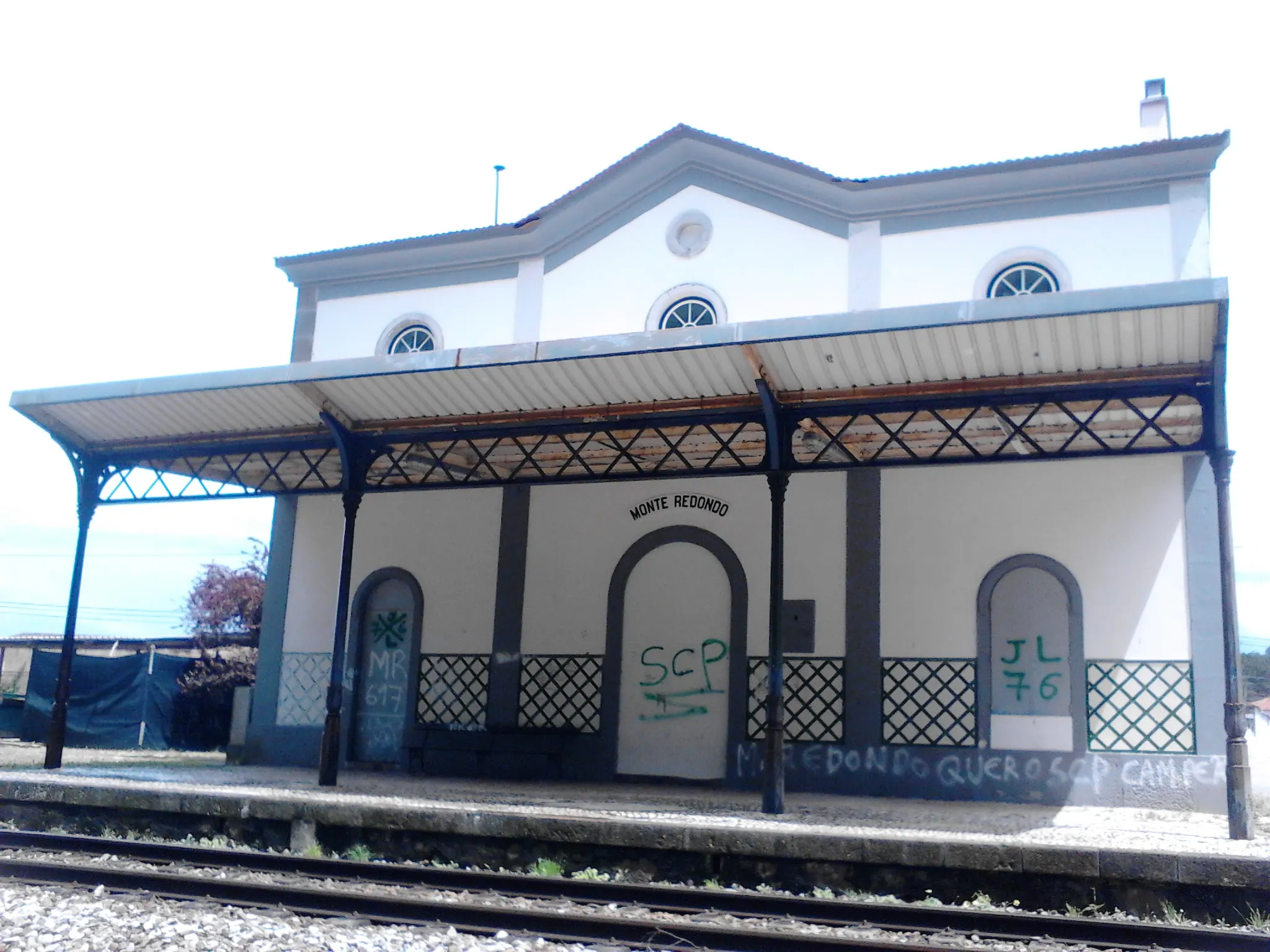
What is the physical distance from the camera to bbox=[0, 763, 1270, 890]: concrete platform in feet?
25.9

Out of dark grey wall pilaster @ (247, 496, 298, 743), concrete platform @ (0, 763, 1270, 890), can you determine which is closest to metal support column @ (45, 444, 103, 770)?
concrete platform @ (0, 763, 1270, 890)

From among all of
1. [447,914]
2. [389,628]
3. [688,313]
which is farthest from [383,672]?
[447,914]

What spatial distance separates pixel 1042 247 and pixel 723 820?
797cm

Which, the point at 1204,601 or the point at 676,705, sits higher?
the point at 1204,601

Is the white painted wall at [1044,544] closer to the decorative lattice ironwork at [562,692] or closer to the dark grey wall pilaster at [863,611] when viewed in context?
the dark grey wall pilaster at [863,611]

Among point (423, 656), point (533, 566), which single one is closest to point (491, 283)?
point (533, 566)

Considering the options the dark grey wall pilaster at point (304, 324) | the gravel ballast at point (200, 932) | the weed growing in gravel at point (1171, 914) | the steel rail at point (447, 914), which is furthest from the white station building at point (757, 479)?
the gravel ballast at point (200, 932)

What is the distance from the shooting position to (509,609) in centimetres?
1555

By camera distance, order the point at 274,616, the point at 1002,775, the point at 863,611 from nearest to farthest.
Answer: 1. the point at 1002,775
2. the point at 863,611
3. the point at 274,616

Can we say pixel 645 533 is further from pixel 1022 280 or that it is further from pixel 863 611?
pixel 1022 280

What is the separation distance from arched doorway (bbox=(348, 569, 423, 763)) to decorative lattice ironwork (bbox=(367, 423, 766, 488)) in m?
1.57

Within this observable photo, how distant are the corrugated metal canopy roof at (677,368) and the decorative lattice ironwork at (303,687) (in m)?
3.81

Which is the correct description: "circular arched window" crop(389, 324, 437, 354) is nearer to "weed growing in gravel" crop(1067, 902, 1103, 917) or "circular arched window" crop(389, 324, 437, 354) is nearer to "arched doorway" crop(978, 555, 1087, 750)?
"arched doorway" crop(978, 555, 1087, 750)

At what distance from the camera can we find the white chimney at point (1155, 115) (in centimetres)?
1526
